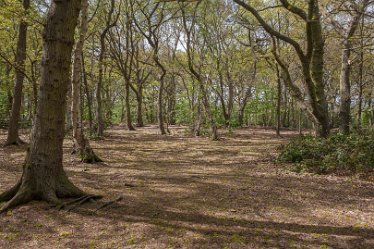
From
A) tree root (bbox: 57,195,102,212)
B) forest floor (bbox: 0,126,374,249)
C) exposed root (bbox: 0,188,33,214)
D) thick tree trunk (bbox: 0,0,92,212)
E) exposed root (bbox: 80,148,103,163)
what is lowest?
forest floor (bbox: 0,126,374,249)

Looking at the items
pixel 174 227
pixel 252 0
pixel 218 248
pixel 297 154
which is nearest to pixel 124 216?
pixel 174 227

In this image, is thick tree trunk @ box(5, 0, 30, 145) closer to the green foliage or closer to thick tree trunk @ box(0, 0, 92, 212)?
thick tree trunk @ box(0, 0, 92, 212)

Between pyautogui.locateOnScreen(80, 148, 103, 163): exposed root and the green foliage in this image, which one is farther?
pyautogui.locateOnScreen(80, 148, 103, 163): exposed root

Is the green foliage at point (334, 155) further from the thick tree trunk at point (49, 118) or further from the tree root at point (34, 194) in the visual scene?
the thick tree trunk at point (49, 118)

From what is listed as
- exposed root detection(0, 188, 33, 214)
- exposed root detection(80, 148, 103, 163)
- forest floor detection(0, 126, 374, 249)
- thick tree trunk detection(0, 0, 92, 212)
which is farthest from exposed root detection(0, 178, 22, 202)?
exposed root detection(80, 148, 103, 163)

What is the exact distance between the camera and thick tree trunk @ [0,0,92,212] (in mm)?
5355

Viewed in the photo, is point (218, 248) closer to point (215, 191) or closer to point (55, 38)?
point (215, 191)

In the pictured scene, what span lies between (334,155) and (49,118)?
722cm

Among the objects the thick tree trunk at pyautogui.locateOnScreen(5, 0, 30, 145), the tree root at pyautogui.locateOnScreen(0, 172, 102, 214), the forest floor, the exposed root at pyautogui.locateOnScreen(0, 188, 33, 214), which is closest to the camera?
the forest floor

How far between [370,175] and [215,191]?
13.0 ft

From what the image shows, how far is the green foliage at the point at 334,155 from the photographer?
8398 millimetres

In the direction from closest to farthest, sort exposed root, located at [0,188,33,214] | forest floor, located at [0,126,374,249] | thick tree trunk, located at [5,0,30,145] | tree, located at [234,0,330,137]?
forest floor, located at [0,126,374,249] < exposed root, located at [0,188,33,214] < tree, located at [234,0,330,137] < thick tree trunk, located at [5,0,30,145]

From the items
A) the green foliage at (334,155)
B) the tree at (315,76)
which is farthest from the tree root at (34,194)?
the tree at (315,76)

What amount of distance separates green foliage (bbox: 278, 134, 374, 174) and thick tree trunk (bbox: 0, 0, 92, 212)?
20.7ft
